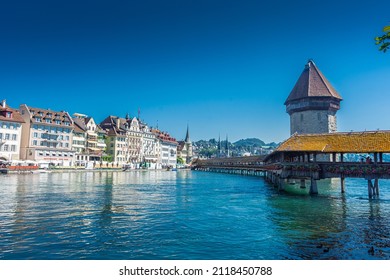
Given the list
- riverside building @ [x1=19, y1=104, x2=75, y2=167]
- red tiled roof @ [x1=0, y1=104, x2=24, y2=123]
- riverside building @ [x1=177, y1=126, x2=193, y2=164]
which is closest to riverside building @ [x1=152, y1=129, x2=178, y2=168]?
riverside building @ [x1=177, y1=126, x2=193, y2=164]

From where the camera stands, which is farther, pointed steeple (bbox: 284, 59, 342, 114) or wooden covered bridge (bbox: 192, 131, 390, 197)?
pointed steeple (bbox: 284, 59, 342, 114)

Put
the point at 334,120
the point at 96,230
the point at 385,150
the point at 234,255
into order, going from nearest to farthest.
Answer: the point at 234,255
the point at 96,230
the point at 385,150
the point at 334,120

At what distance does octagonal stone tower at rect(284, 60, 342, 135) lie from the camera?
→ 67375 millimetres

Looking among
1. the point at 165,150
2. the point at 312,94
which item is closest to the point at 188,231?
the point at 312,94

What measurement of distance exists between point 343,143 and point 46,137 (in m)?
63.5

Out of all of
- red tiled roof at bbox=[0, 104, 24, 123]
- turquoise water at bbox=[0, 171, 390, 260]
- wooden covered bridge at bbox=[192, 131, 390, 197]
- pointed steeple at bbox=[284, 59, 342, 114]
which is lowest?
turquoise water at bbox=[0, 171, 390, 260]

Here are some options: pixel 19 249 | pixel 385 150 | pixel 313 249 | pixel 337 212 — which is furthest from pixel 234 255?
pixel 385 150

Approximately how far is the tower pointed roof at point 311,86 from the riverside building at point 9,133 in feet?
192

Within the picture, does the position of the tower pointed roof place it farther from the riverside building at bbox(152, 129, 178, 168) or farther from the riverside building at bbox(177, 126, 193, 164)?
the riverside building at bbox(177, 126, 193, 164)

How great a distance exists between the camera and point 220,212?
19812 millimetres

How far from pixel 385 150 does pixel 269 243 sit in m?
17.2

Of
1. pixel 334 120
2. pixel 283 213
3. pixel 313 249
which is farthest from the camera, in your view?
pixel 334 120

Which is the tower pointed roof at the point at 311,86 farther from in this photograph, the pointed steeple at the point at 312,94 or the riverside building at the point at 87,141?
the riverside building at the point at 87,141
